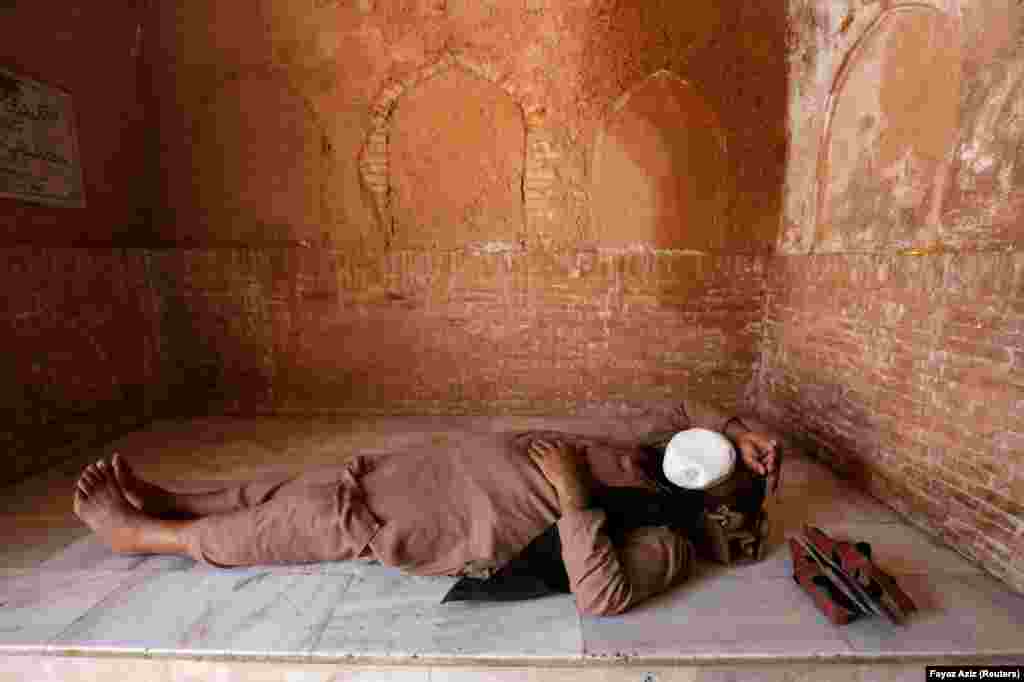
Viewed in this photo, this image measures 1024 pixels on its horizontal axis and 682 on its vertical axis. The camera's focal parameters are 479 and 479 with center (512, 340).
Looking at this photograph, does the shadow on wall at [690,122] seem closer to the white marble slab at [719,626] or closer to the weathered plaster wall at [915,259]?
the weathered plaster wall at [915,259]

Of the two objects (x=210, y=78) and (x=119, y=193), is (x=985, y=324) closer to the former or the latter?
(x=210, y=78)

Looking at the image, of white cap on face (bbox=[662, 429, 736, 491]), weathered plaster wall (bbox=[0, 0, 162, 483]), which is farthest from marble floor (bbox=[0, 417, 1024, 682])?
weathered plaster wall (bbox=[0, 0, 162, 483])

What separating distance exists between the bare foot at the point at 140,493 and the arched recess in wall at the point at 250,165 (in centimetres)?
237

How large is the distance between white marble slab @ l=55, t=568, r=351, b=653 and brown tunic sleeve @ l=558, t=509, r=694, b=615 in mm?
1027

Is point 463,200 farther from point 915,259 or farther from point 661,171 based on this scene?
point 915,259

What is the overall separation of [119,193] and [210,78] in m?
1.20

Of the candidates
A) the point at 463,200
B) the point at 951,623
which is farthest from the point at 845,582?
the point at 463,200

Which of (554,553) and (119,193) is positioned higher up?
(119,193)

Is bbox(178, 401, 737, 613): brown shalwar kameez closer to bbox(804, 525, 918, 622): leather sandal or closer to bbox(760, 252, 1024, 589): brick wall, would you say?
bbox(804, 525, 918, 622): leather sandal

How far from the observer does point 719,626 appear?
1881mm

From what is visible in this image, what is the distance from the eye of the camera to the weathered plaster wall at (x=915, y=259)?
220 cm

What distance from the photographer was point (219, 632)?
72.3 inches

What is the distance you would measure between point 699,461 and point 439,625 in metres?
1.24

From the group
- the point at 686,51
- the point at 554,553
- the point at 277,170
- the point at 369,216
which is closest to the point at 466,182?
the point at 369,216
